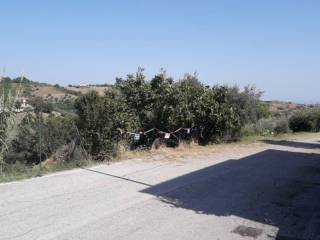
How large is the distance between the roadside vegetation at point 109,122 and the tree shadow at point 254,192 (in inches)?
146

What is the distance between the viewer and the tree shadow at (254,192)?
8.77 metres

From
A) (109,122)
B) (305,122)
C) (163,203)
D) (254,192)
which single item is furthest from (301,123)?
(163,203)

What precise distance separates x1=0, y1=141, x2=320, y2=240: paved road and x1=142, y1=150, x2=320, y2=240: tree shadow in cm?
2

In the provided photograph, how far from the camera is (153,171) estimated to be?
13.1 metres

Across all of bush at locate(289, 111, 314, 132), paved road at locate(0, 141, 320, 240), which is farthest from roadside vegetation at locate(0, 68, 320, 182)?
bush at locate(289, 111, 314, 132)

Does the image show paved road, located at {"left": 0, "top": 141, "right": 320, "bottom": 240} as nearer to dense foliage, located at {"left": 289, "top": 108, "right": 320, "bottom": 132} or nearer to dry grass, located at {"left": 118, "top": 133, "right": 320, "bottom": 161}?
dry grass, located at {"left": 118, "top": 133, "right": 320, "bottom": 161}

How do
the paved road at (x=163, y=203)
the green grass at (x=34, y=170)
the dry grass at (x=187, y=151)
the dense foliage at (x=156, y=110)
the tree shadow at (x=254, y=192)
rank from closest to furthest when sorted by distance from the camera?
the paved road at (x=163, y=203)
the tree shadow at (x=254, y=192)
the green grass at (x=34, y=170)
the dense foliage at (x=156, y=110)
the dry grass at (x=187, y=151)

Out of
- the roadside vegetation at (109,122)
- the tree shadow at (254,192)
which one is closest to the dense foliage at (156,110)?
the roadside vegetation at (109,122)

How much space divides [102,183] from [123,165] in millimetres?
2976

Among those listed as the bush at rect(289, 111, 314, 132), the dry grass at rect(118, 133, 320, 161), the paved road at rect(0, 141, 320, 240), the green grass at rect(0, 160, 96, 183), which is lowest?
the paved road at rect(0, 141, 320, 240)

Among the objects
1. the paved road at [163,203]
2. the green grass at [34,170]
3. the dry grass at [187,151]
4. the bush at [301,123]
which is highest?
the bush at [301,123]

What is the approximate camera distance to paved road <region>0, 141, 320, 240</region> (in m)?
7.34

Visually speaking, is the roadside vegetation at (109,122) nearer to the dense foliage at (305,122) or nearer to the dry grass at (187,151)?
the dry grass at (187,151)

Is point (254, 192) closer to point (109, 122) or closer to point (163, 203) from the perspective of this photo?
point (163, 203)
